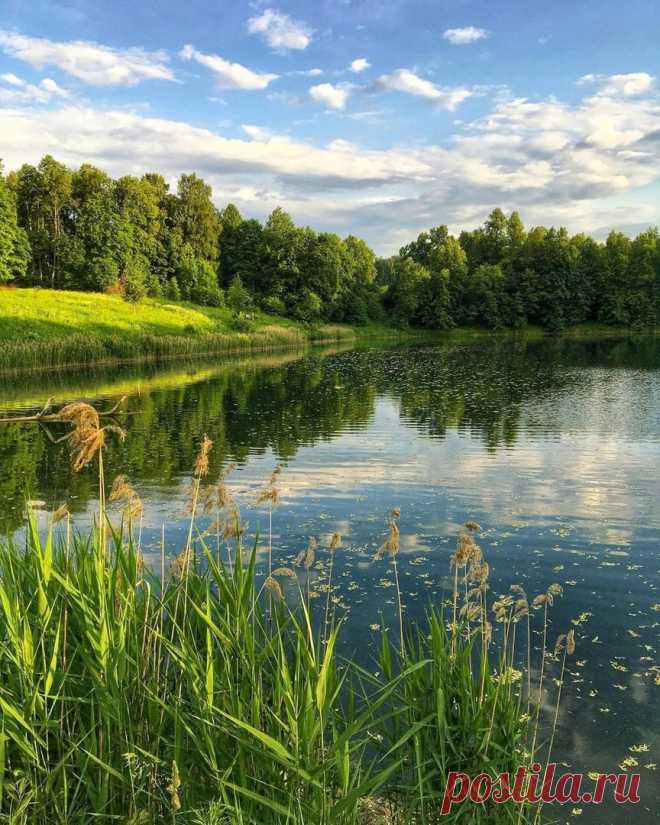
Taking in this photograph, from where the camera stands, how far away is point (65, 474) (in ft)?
59.7

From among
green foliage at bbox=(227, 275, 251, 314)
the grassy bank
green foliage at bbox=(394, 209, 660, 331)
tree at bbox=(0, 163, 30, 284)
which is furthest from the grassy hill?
the grassy bank

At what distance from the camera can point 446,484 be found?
16.6 m

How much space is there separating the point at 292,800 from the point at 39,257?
87.5 m

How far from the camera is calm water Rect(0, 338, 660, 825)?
25.9 feet

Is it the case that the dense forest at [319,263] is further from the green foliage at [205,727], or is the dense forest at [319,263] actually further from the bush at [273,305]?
the green foliage at [205,727]

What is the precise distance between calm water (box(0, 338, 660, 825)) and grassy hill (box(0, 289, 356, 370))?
493cm

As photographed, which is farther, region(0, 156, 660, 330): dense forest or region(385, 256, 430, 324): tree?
region(385, 256, 430, 324): tree

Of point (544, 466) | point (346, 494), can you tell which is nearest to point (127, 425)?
point (346, 494)

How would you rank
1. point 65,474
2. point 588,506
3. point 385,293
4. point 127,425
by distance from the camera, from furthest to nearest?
point 385,293, point 127,425, point 65,474, point 588,506

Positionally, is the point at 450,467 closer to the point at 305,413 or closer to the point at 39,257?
the point at 305,413

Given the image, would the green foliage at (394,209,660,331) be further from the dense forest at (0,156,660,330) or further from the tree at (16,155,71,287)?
the tree at (16,155,71,287)

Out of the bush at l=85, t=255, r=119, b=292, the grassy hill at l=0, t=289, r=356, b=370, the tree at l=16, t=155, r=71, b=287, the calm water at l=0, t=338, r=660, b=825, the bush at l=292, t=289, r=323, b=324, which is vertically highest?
the tree at l=16, t=155, r=71, b=287

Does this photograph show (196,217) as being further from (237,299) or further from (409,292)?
(409,292)

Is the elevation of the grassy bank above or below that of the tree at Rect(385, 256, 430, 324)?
below
